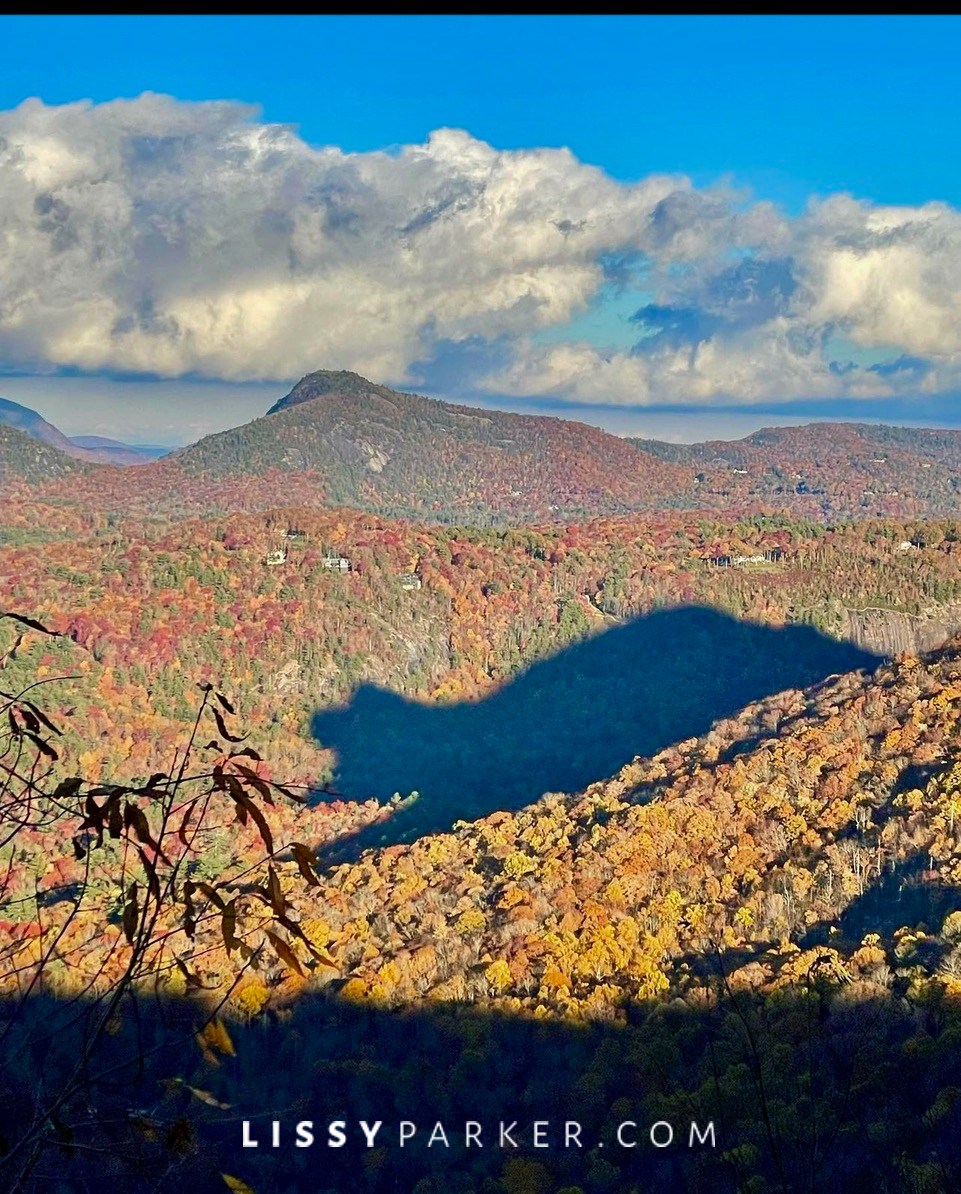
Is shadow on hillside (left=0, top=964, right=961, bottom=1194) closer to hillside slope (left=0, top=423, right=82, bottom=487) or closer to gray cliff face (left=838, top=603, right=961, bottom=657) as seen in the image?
gray cliff face (left=838, top=603, right=961, bottom=657)

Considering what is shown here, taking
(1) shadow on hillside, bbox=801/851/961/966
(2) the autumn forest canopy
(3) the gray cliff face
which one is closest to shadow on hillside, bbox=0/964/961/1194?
(2) the autumn forest canopy

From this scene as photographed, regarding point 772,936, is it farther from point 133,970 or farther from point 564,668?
point 564,668

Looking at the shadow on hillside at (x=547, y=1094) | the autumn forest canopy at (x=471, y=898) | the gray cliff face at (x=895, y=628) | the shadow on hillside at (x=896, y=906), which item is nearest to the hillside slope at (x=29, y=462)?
the autumn forest canopy at (x=471, y=898)

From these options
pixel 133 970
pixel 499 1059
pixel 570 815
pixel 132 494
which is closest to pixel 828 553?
pixel 570 815

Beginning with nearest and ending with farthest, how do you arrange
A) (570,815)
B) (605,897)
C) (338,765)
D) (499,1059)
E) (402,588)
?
(499,1059) → (605,897) → (570,815) → (338,765) → (402,588)

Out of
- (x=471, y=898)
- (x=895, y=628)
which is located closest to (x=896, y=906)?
(x=471, y=898)

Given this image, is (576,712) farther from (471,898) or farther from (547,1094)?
(547,1094)
